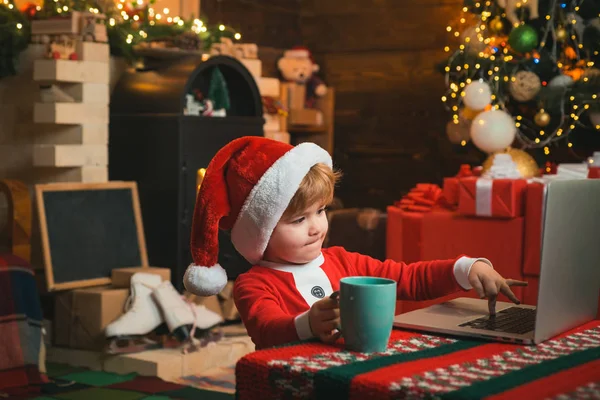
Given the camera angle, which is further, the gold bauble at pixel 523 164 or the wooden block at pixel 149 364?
the gold bauble at pixel 523 164

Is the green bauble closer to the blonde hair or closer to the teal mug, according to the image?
the blonde hair

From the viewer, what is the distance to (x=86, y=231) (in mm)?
3525

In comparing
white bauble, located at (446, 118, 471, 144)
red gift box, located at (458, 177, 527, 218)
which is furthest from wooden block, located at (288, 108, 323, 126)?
red gift box, located at (458, 177, 527, 218)

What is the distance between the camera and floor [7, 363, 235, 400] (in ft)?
9.59

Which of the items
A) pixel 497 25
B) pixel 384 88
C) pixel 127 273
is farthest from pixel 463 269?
pixel 384 88

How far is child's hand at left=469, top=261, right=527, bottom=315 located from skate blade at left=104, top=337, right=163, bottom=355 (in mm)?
2157

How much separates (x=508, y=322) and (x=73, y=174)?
2.69 m

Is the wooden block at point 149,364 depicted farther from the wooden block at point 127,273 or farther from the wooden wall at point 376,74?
the wooden wall at point 376,74

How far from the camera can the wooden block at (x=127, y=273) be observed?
3.48 metres

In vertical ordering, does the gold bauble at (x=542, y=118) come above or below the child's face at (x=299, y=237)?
above

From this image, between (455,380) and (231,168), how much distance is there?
24.9 inches

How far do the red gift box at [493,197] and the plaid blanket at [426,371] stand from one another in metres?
2.27

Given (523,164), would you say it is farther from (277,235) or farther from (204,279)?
(204,279)

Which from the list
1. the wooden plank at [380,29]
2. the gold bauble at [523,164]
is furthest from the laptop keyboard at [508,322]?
the wooden plank at [380,29]
